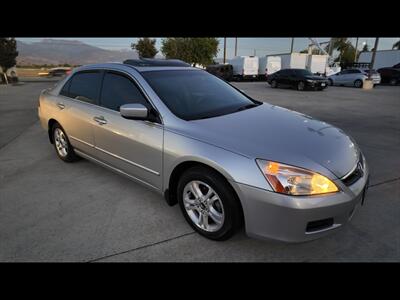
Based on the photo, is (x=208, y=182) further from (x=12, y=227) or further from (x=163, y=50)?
(x=163, y=50)

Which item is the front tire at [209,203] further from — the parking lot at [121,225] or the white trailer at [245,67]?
the white trailer at [245,67]

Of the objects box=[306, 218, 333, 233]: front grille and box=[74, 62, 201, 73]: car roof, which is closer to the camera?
box=[306, 218, 333, 233]: front grille

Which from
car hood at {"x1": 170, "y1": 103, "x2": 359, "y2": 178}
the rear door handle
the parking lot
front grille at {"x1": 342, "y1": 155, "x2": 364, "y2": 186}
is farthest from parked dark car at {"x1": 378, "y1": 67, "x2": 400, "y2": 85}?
the rear door handle

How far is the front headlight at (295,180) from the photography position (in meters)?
2.15

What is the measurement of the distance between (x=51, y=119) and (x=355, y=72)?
72.4ft

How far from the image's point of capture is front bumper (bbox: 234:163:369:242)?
83.3 inches

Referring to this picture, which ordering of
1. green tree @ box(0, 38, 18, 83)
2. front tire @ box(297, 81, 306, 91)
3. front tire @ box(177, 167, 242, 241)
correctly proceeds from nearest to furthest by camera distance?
front tire @ box(177, 167, 242, 241) < front tire @ box(297, 81, 306, 91) < green tree @ box(0, 38, 18, 83)

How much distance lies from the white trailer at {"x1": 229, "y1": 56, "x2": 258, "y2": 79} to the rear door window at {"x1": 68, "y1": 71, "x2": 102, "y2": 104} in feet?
84.9

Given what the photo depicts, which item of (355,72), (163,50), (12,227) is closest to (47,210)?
(12,227)

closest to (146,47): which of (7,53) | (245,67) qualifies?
(245,67)

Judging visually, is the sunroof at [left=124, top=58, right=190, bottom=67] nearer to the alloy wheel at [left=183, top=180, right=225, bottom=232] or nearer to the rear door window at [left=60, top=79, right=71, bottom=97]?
the rear door window at [left=60, top=79, right=71, bottom=97]

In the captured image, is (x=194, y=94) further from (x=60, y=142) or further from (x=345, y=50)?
(x=345, y=50)
